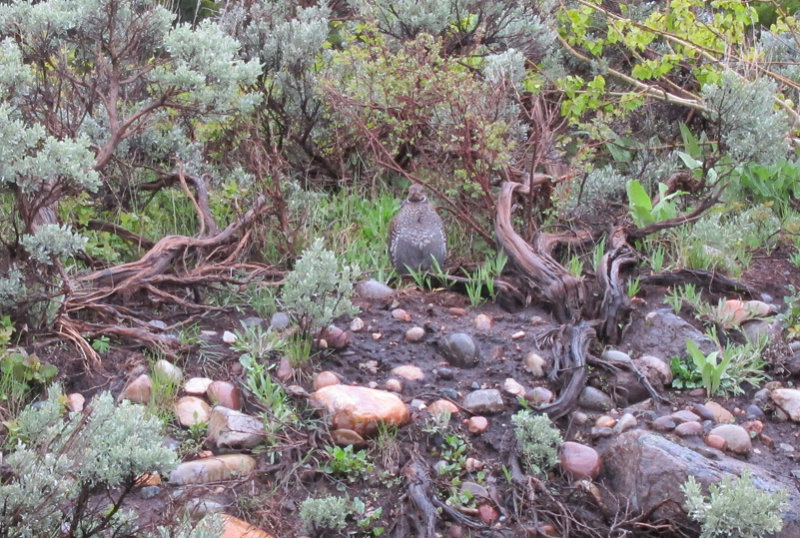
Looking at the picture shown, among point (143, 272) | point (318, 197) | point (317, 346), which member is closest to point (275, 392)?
point (317, 346)

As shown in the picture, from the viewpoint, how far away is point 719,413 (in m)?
3.53

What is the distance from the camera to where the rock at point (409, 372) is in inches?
149

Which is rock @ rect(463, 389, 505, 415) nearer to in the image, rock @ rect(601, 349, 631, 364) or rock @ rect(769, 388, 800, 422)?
rock @ rect(601, 349, 631, 364)

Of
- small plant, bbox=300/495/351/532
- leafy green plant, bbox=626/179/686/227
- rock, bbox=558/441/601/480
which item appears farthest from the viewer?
leafy green plant, bbox=626/179/686/227

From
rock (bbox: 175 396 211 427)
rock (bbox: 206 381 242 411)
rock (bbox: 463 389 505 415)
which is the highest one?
rock (bbox: 463 389 505 415)

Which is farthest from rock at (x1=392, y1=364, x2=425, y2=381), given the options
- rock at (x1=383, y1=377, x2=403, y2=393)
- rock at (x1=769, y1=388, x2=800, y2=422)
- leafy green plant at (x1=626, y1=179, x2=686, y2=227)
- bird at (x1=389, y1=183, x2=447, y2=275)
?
leafy green plant at (x1=626, y1=179, x2=686, y2=227)

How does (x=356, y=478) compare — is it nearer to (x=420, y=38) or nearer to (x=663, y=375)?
(x=663, y=375)

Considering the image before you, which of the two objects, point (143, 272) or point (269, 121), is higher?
point (269, 121)

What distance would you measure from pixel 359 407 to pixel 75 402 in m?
1.10

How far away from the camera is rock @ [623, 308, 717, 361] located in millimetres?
3975

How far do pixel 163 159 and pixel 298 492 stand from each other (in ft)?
8.96

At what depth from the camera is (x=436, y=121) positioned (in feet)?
16.9

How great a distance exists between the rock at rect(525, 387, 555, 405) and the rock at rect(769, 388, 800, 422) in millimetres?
910

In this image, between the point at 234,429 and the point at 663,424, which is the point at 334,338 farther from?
the point at 663,424
